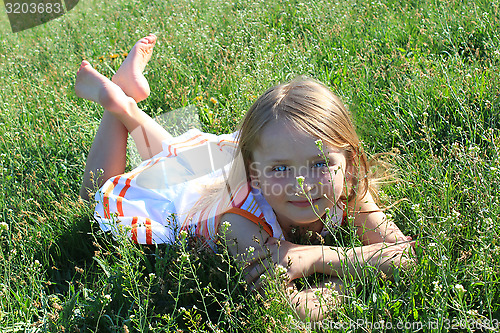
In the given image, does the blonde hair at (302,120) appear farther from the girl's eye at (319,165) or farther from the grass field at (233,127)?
the grass field at (233,127)

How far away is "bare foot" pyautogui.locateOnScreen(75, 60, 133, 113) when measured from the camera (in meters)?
3.30

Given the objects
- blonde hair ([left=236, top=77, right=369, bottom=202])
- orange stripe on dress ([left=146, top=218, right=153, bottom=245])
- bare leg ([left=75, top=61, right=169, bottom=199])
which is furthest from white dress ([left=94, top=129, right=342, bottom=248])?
blonde hair ([left=236, top=77, right=369, bottom=202])

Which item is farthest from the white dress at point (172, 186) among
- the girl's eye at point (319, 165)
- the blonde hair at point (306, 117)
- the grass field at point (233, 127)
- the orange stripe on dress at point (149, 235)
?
the girl's eye at point (319, 165)

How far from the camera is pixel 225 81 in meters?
4.05

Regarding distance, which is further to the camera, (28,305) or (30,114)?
(30,114)

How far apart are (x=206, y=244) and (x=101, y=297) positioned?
534 millimetres

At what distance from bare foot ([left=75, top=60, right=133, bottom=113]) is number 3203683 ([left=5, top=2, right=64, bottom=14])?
172 inches

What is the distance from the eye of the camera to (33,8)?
802 cm

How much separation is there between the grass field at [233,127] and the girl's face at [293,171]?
0.31 meters

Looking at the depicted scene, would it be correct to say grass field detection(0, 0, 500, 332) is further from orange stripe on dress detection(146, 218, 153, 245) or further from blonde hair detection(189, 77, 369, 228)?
blonde hair detection(189, 77, 369, 228)

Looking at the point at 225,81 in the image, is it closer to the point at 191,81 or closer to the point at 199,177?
the point at 191,81

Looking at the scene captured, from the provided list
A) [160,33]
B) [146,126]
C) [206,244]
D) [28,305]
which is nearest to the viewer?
[28,305]

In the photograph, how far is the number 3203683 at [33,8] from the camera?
24.5 ft

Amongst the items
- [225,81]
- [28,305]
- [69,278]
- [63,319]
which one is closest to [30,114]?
[225,81]
